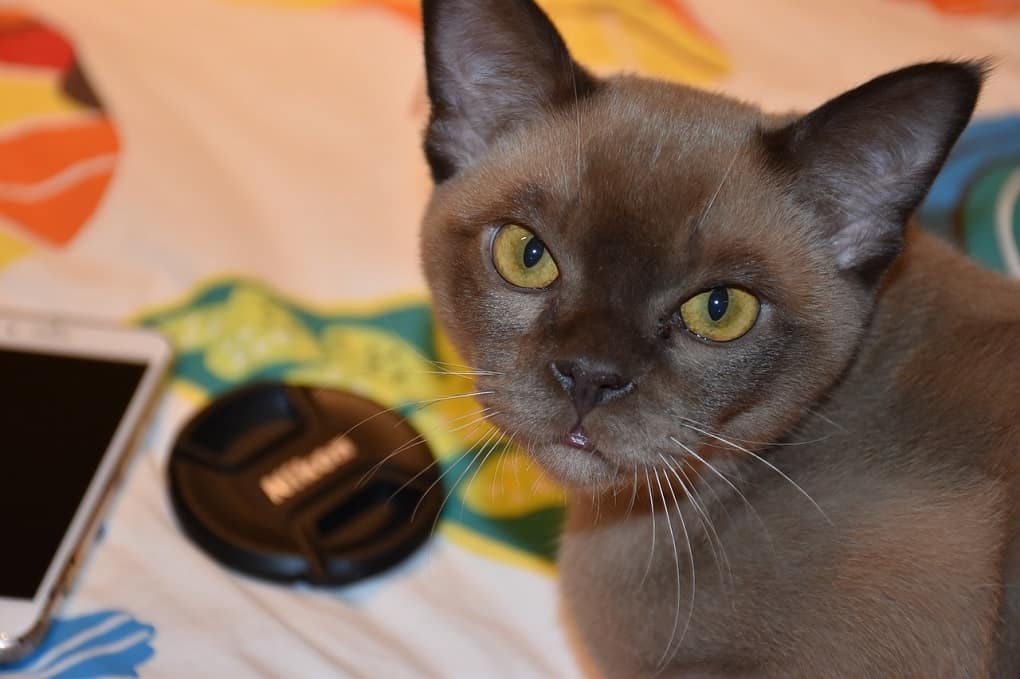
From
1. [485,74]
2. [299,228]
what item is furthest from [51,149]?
[485,74]

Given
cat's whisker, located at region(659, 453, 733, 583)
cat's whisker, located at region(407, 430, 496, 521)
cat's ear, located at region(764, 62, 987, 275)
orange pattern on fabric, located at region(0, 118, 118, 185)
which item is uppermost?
cat's ear, located at region(764, 62, 987, 275)

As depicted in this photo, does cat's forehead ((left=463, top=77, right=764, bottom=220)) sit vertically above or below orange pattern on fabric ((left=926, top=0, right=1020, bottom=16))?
below

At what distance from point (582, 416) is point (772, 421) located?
0.63ft

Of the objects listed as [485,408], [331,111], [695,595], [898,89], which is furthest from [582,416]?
[331,111]

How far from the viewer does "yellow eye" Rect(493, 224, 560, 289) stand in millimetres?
1006

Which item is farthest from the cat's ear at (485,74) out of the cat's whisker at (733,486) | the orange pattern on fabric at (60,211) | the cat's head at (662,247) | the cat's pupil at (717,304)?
the orange pattern on fabric at (60,211)

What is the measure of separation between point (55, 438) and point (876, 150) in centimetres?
101

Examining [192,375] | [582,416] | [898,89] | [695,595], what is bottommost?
[192,375]

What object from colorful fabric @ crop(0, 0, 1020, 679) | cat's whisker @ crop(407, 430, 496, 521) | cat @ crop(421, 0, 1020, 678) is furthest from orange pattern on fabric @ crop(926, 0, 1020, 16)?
cat's whisker @ crop(407, 430, 496, 521)

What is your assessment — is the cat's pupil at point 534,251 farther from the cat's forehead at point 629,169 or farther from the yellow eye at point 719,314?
the yellow eye at point 719,314

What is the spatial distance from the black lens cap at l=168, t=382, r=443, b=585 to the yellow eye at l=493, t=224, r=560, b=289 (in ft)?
1.10

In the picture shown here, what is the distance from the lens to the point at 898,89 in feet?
3.00

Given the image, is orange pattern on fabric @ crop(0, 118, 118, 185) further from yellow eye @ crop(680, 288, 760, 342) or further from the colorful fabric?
yellow eye @ crop(680, 288, 760, 342)

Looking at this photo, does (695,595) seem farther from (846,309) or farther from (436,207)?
(436,207)
